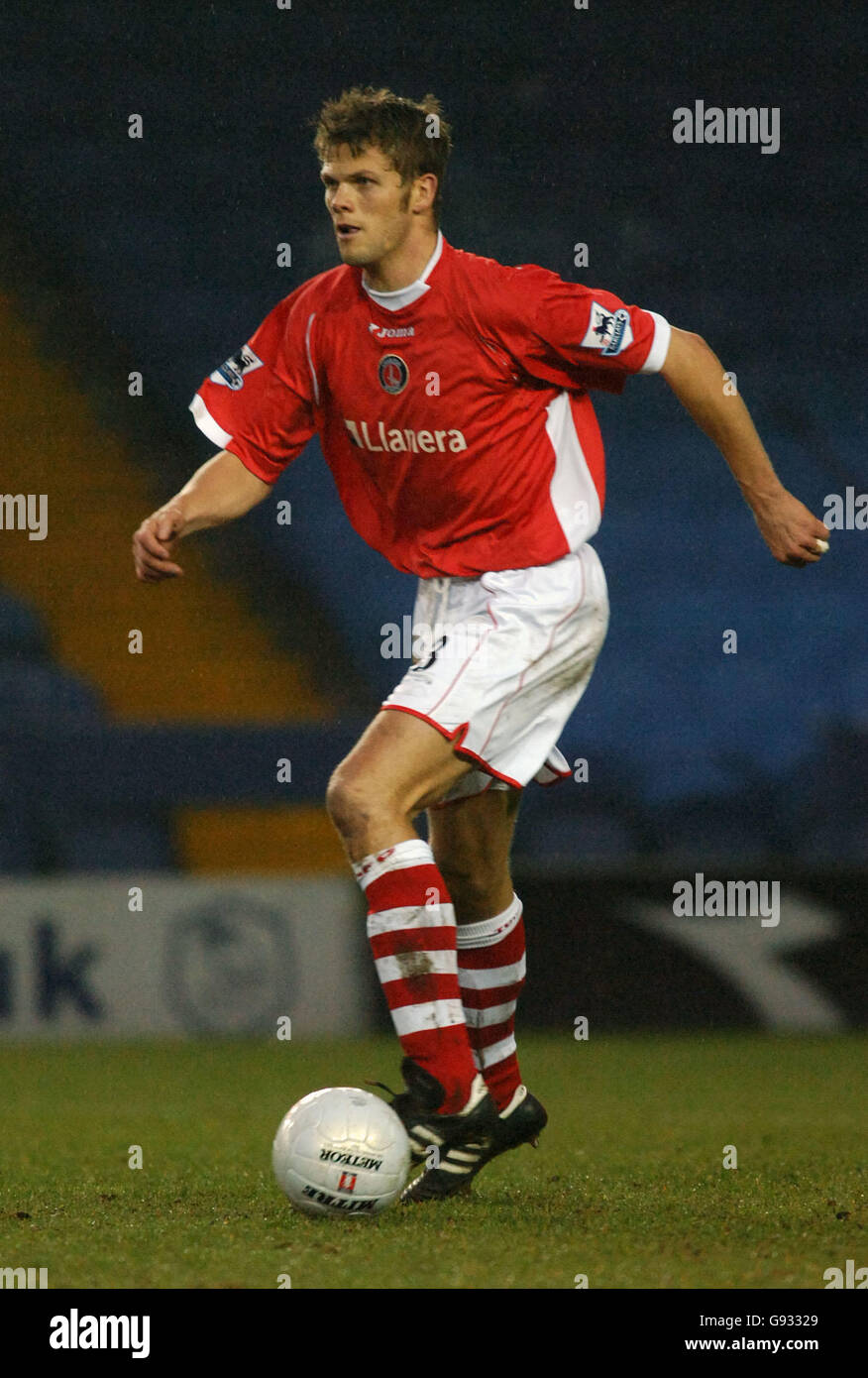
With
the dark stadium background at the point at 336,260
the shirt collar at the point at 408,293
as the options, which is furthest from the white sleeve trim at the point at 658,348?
the dark stadium background at the point at 336,260

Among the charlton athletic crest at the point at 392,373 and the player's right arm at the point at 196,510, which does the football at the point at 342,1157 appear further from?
the charlton athletic crest at the point at 392,373

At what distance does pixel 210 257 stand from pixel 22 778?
3.61 meters

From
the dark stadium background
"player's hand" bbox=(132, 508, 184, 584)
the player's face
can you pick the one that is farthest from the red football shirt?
the dark stadium background

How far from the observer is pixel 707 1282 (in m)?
2.73

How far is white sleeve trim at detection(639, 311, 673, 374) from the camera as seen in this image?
3.77 m

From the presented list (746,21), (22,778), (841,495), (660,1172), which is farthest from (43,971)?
(746,21)

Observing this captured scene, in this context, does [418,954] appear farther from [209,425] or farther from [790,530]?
[209,425]

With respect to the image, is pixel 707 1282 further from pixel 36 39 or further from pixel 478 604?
pixel 36 39

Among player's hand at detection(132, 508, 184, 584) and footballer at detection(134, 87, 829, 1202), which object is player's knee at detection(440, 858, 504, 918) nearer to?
footballer at detection(134, 87, 829, 1202)

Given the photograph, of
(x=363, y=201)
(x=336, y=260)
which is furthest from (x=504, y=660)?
(x=336, y=260)

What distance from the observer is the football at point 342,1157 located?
127 inches

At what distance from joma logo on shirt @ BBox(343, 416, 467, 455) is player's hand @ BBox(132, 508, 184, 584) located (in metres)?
0.46

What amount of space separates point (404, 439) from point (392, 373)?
14 cm

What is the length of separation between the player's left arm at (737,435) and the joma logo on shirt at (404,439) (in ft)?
1.52
